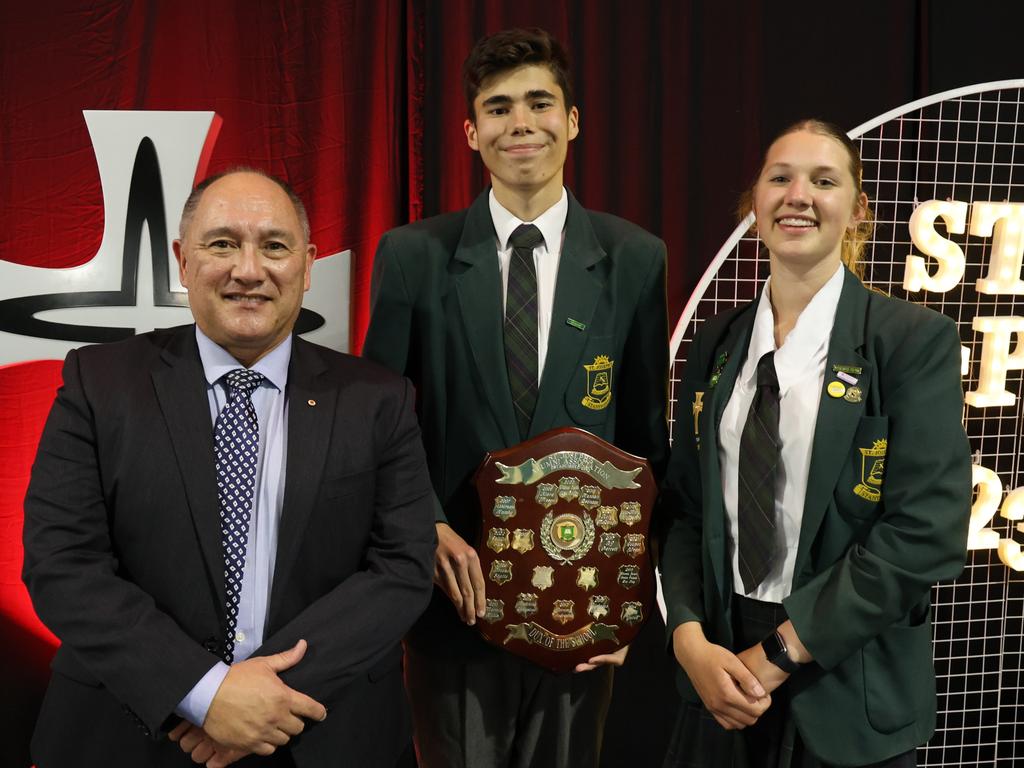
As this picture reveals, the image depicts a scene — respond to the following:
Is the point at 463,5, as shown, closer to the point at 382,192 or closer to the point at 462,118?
the point at 462,118

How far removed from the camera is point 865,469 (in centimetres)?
175

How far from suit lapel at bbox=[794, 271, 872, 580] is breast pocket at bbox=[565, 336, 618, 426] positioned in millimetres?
500

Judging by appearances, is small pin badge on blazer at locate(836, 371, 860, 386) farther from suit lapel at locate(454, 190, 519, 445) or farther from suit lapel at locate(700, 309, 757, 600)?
suit lapel at locate(454, 190, 519, 445)

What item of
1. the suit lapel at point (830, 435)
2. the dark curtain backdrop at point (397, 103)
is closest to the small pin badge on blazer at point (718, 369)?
the suit lapel at point (830, 435)

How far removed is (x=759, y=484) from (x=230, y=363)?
100 cm

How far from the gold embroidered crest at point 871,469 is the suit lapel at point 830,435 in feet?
0.11

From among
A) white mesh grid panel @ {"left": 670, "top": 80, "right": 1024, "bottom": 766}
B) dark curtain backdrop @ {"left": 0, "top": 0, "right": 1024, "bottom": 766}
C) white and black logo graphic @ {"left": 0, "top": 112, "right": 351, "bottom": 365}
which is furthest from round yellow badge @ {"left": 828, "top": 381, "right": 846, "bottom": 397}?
white and black logo graphic @ {"left": 0, "top": 112, "right": 351, "bottom": 365}

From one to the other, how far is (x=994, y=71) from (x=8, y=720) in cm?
434

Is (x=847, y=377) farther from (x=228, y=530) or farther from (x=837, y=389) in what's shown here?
(x=228, y=530)

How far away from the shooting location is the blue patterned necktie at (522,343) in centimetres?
210

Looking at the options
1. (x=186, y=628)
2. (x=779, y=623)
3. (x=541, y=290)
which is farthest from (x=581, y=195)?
(x=186, y=628)

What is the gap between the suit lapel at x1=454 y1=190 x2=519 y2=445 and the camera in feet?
6.79

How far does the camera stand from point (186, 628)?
63.9 inches

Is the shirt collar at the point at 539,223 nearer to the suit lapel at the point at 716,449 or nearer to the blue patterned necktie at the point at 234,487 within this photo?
the suit lapel at the point at 716,449
